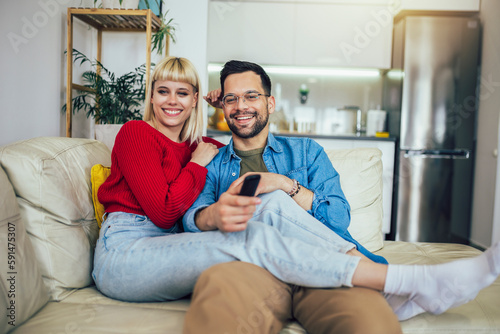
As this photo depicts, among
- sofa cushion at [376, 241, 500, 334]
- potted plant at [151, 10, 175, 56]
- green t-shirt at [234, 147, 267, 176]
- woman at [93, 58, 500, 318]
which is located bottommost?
sofa cushion at [376, 241, 500, 334]

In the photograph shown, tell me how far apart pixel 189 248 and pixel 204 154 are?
547 millimetres

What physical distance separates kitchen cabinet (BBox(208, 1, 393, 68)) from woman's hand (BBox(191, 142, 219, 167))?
2420 millimetres

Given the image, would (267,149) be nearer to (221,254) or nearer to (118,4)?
(221,254)

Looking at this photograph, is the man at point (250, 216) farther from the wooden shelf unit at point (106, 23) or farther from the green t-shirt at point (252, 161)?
the wooden shelf unit at point (106, 23)

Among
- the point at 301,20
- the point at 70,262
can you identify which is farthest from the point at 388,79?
the point at 70,262

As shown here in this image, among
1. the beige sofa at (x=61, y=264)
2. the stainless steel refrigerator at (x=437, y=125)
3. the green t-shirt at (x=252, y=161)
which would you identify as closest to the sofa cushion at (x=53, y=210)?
the beige sofa at (x=61, y=264)

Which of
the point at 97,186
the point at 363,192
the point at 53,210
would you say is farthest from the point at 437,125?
the point at 53,210

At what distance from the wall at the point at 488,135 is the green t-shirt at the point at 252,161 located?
7.86ft

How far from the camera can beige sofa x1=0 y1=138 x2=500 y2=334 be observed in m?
1.00

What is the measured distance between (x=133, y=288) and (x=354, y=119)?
11.6ft

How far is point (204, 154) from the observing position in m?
1.57

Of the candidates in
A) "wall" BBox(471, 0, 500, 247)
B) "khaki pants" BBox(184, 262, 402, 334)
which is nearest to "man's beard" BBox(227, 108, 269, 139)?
"khaki pants" BBox(184, 262, 402, 334)

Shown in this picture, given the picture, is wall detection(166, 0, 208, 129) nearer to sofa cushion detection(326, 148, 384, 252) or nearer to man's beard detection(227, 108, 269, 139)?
man's beard detection(227, 108, 269, 139)

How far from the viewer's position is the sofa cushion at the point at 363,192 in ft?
5.43
